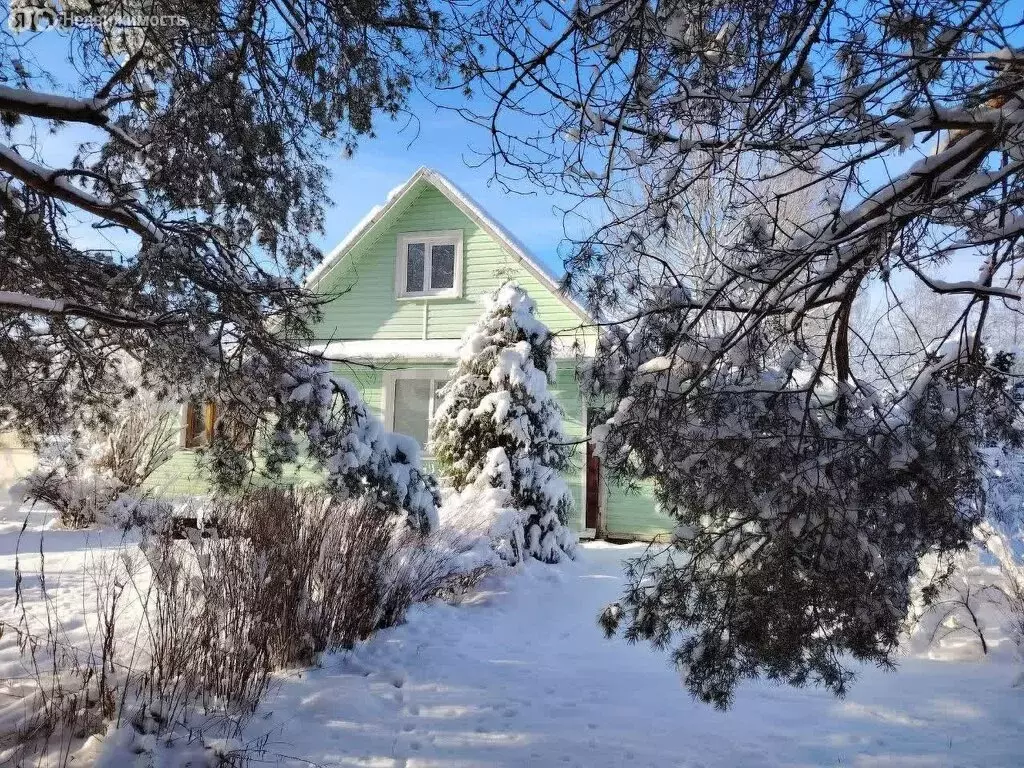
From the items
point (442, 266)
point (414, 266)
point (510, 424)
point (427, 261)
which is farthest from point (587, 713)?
point (414, 266)

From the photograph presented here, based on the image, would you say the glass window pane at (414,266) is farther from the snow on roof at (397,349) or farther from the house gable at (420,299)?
the snow on roof at (397,349)

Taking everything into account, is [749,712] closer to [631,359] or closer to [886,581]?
[886,581]

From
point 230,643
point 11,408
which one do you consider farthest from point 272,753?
point 11,408

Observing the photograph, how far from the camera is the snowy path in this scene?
3875 millimetres

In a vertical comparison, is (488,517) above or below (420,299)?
below

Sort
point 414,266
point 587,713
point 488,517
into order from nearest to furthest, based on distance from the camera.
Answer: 1. point 587,713
2. point 488,517
3. point 414,266

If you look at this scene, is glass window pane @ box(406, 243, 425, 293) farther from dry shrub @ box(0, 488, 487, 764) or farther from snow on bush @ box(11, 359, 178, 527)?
dry shrub @ box(0, 488, 487, 764)

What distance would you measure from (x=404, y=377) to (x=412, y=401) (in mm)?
449

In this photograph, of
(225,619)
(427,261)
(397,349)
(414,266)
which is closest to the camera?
(225,619)

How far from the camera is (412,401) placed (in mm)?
12930

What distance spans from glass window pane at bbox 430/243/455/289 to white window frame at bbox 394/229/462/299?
71mm

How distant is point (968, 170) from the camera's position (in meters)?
3.01

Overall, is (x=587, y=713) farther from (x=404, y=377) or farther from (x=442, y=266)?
(x=442, y=266)

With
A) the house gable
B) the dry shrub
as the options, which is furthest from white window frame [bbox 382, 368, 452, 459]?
the dry shrub
